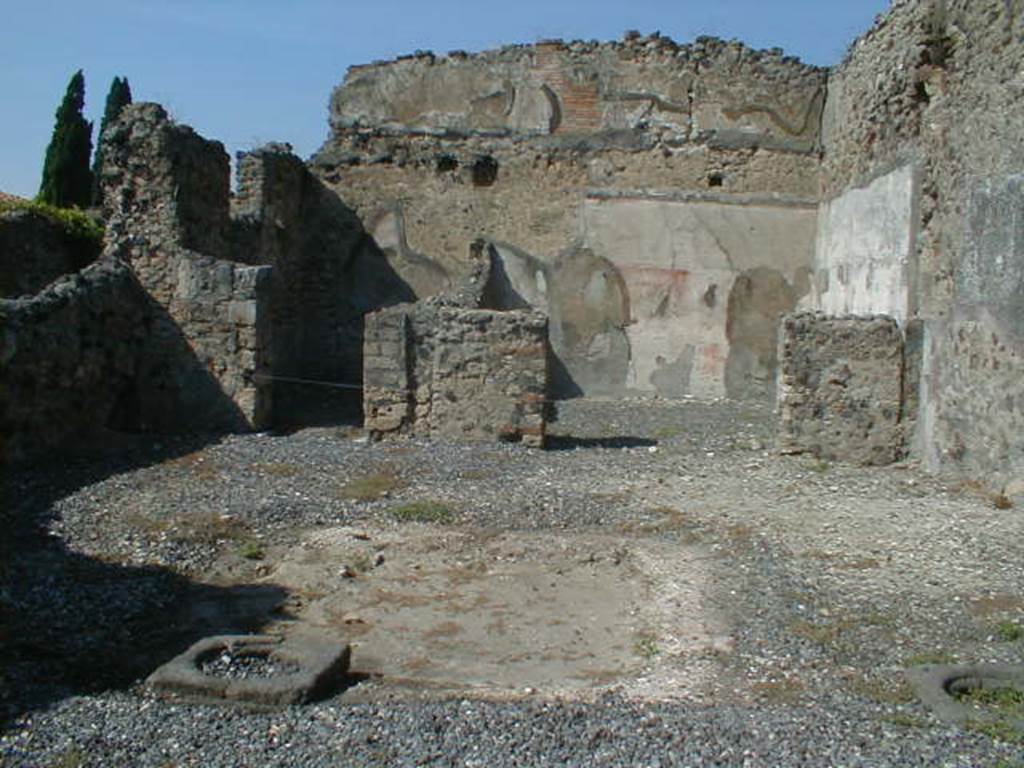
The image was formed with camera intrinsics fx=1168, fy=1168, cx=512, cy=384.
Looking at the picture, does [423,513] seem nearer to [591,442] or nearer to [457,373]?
[457,373]

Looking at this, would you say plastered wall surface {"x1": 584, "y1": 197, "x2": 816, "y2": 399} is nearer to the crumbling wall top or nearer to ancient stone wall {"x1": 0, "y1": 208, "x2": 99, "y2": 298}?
the crumbling wall top

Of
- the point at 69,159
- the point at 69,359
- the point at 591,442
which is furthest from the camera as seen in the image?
the point at 69,159

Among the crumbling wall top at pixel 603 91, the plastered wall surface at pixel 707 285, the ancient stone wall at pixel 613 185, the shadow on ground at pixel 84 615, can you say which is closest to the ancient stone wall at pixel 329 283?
the ancient stone wall at pixel 613 185

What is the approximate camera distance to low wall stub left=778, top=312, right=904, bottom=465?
9195 millimetres

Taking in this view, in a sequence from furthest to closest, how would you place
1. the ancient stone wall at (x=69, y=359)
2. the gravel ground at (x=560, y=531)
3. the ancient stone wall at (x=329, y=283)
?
the ancient stone wall at (x=329, y=283), the ancient stone wall at (x=69, y=359), the gravel ground at (x=560, y=531)

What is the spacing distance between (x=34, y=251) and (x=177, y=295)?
356cm

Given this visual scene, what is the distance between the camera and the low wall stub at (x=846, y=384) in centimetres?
920

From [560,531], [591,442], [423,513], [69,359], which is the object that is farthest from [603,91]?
[560,531]

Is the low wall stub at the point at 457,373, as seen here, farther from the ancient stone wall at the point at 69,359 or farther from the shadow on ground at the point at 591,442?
the ancient stone wall at the point at 69,359

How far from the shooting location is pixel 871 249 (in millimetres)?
11258

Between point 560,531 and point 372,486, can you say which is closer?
point 560,531

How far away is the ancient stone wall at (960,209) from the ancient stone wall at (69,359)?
6546mm

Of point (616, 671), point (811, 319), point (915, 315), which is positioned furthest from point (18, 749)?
point (915, 315)

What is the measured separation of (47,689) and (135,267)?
6828 mm
